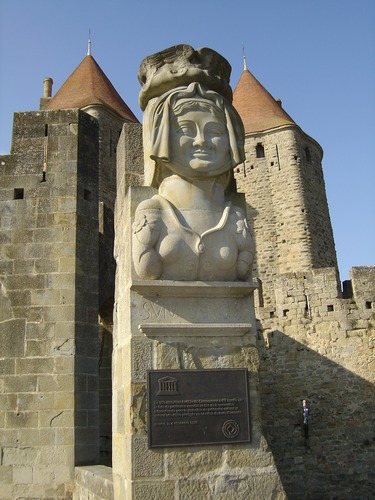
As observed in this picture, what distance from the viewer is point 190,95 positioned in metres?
3.65

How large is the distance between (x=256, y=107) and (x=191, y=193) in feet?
93.9

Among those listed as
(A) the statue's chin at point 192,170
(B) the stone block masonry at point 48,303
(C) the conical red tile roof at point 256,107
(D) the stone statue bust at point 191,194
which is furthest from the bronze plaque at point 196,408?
(C) the conical red tile roof at point 256,107

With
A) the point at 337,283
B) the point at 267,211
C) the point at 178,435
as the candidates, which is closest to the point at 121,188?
the point at 178,435

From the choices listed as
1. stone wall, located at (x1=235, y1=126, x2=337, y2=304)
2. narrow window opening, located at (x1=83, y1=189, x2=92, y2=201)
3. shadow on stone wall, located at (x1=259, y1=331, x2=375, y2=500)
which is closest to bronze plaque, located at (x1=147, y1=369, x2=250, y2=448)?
narrow window opening, located at (x1=83, y1=189, x2=92, y2=201)

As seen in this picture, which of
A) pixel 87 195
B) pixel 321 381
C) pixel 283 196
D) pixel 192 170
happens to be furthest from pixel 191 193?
pixel 283 196

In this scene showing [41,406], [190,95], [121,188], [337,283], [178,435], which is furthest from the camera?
[337,283]

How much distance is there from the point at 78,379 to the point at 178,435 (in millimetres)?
2984

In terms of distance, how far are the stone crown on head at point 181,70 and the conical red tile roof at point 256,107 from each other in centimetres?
2576

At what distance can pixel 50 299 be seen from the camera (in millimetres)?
6086

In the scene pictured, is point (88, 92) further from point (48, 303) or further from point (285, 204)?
point (48, 303)

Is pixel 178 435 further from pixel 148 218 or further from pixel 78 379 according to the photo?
pixel 78 379

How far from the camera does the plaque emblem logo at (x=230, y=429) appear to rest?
3211 millimetres

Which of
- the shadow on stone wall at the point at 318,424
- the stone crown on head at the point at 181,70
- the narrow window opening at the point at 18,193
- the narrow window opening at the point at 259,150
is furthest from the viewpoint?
the narrow window opening at the point at 259,150

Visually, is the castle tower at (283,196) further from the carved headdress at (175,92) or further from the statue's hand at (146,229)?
the statue's hand at (146,229)
